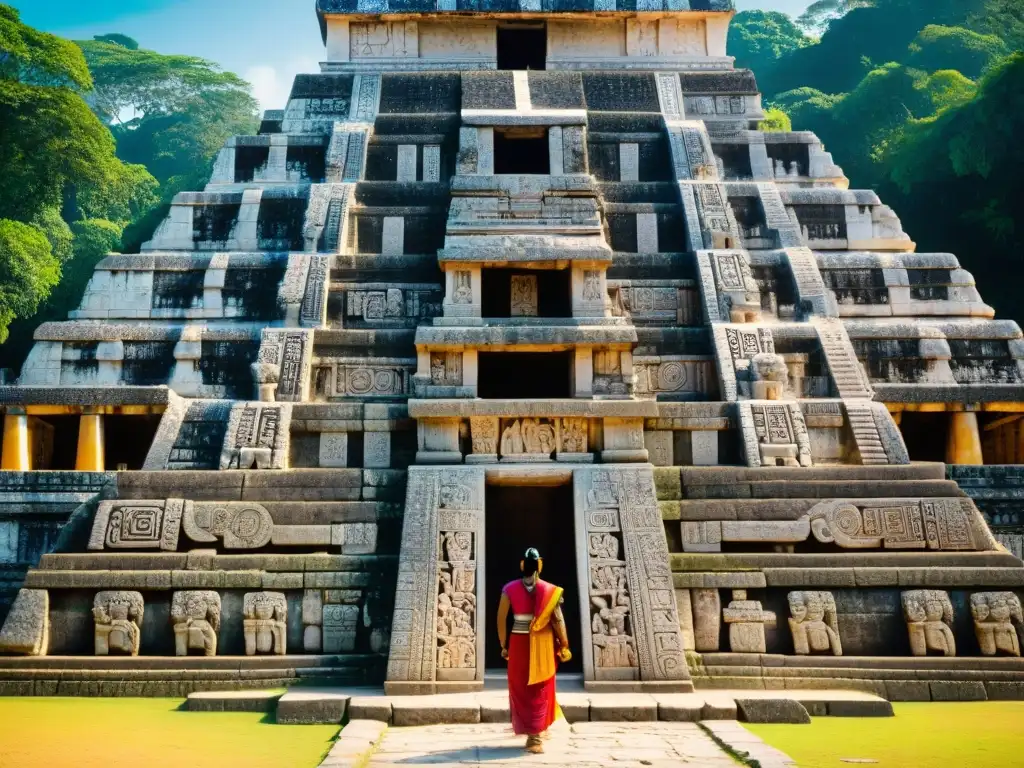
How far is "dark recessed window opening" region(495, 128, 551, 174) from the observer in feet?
54.1

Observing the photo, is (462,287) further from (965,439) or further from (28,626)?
(965,439)

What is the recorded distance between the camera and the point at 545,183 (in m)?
13.1

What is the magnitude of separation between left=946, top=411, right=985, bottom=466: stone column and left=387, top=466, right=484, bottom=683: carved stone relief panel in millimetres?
5655

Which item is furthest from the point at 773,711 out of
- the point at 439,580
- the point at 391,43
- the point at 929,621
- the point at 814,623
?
the point at 391,43

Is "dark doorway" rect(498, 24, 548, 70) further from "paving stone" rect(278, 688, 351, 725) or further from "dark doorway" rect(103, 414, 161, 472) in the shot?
"paving stone" rect(278, 688, 351, 725)

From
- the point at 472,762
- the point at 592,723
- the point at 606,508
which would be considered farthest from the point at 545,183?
the point at 472,762

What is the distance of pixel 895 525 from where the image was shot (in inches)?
374

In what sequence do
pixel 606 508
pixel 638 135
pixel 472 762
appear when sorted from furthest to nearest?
pixel 638 135, pixel 606 508, pixel 472 762

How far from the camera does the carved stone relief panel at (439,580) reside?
8.21m

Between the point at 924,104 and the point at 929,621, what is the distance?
28.6 meters

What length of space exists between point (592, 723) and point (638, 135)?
11.0m

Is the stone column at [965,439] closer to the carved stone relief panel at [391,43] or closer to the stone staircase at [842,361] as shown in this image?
the stone staircase at [842,361]

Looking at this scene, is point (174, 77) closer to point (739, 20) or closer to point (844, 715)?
point (739, 20)

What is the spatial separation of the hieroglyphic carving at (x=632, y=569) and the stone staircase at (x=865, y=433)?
251cm
